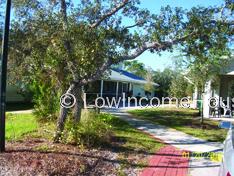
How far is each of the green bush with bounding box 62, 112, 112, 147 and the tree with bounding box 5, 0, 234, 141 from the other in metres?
0.30

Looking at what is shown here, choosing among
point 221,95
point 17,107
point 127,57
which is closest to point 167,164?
point 127,57

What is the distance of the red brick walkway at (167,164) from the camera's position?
27.3 ft

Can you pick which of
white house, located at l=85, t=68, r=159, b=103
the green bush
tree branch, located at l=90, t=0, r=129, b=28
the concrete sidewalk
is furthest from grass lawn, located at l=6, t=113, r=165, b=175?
white house, located at l=85, t=68, r=159, b=103

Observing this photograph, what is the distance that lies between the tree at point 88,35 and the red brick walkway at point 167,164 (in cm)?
262

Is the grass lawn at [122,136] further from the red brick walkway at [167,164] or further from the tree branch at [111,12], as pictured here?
the tree branch at [111,12]

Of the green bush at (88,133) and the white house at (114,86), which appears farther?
the white house at (114,86)

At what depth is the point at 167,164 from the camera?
30.0 ft

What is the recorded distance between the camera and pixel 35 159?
8.09 meters

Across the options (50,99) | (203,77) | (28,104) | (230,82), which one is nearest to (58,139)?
(50,99)

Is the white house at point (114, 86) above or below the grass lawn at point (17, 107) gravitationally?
above

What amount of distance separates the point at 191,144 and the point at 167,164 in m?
3.30

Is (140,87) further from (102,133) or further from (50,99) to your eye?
(102,133)

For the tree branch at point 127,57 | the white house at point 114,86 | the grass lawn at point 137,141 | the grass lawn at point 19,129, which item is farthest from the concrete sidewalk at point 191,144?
the white house at point 114,86

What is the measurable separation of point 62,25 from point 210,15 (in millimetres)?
3984
